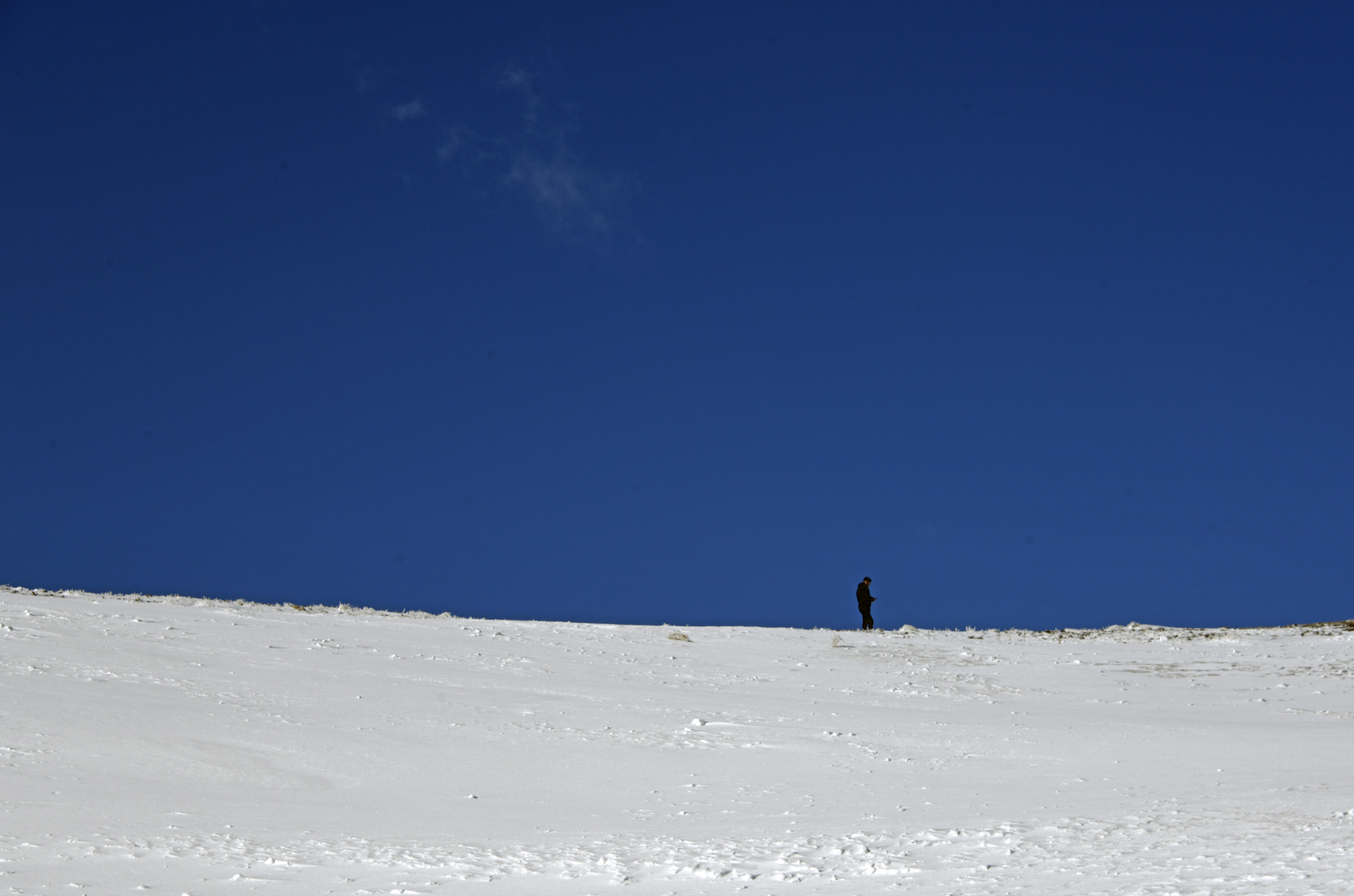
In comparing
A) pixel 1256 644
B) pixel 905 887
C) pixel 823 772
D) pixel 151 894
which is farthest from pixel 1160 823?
pixel 1256 644

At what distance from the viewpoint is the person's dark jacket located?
22.4 metres

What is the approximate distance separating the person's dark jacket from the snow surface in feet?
15.9

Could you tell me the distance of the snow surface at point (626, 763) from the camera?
599 cm

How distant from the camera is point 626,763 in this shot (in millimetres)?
9617

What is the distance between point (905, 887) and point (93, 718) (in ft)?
24.0

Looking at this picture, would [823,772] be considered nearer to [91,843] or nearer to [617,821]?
[617,821]

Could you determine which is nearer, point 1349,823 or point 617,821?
point 1349,823

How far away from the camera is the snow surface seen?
5988 millimetres

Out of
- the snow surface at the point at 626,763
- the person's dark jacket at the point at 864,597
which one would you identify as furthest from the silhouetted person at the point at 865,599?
the snow surface at the point at 626,763

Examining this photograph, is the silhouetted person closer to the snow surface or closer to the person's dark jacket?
the person's dark jacket

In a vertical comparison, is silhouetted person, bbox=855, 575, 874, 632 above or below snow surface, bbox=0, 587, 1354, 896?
above

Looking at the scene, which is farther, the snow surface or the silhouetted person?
the silhouetted person

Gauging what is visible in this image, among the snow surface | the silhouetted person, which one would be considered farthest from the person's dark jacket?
the snow surface

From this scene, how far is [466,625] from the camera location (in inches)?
690
